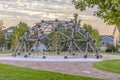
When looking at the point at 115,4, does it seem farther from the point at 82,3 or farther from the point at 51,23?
the point at 51,23

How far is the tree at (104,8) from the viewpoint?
9.25 meters

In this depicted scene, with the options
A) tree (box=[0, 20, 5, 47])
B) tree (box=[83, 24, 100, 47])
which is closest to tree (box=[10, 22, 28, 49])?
tree (box=[0, 20, 5, 47])

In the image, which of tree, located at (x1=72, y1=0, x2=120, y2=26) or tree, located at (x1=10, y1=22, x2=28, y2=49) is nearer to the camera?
tree, located at (x1=72, y1=0, x2=120, y2=26)

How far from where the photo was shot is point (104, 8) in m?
10.2

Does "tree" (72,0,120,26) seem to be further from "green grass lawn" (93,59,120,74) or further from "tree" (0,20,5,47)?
"tree" (0,20,5,47)

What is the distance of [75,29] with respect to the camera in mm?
33125

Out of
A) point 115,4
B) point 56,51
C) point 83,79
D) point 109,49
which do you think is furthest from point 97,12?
point 109,49

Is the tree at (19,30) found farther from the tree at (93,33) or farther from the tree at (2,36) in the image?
the tree at (93,33)

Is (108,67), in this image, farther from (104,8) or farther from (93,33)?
(93,33)

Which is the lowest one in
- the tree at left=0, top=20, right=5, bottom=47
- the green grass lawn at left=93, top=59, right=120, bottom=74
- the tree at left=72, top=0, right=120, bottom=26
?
the tree at left=0, top=20, right=5, bottom=47

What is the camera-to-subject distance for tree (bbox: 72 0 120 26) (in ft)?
30.4

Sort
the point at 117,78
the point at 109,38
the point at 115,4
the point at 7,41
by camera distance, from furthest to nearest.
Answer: the point at 109,38 → the point at 7,41 → the point at 117,78 → the point at 115,4

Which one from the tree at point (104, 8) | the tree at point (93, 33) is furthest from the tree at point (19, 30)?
the tree at point (104, 8)

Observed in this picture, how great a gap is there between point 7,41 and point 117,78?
52.9 metres
